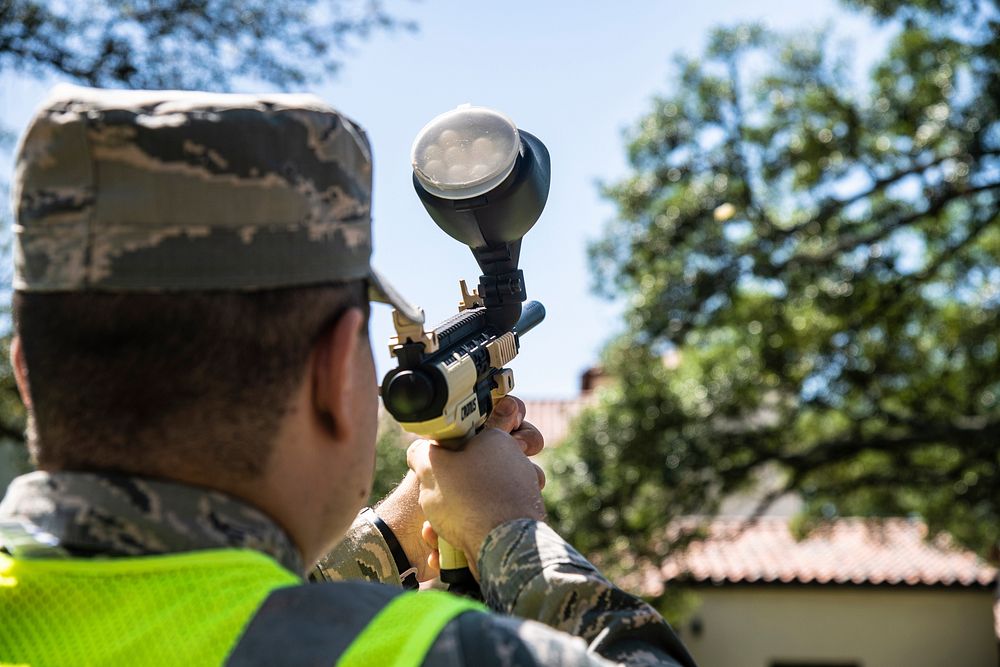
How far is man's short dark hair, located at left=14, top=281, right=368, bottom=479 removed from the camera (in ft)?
3.62

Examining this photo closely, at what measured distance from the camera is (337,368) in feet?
3.85

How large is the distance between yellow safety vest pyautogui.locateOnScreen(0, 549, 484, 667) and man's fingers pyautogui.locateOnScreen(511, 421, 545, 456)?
0.87 metres

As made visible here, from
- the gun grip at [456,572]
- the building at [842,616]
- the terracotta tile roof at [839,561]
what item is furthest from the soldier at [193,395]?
the building at [842,616]

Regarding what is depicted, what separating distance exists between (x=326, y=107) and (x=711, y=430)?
1139cm

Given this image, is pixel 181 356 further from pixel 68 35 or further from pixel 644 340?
pixel 644 340

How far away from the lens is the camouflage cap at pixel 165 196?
1.12m

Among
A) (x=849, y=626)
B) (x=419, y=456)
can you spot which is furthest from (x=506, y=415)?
(x=849, y=626)

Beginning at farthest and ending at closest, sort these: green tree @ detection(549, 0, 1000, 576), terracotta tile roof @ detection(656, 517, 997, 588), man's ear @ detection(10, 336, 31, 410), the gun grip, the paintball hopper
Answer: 1. terracotta tile roof @ detection(656, 517, 997, 588)
2. green tree @ detection(549, 0, 1000, 576)
3. the paintball hopper
4. the gun grip
5. man's ear @ detection(10, 336, 31, 410)

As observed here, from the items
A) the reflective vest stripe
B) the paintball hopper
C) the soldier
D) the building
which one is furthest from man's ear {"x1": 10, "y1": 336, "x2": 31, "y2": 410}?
the building

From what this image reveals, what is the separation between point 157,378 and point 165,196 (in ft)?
0.59

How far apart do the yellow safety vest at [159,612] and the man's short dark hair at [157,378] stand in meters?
0.10

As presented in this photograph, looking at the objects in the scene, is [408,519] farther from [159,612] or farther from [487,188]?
[159,612]

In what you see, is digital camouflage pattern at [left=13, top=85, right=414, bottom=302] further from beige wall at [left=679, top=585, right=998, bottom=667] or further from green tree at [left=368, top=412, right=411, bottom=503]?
beige wall at [left=679, top=585, right=998, bottom=667]

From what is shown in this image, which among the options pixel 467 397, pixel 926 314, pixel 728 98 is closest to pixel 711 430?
pixel 926 314
